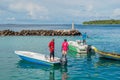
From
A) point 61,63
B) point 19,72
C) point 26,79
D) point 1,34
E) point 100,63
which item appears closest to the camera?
point 26,79

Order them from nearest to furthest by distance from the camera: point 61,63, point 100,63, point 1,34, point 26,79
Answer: point 26,79, point 61,63, point 100,63, point 1,34

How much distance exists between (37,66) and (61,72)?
3.73 m

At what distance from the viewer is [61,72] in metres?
22.6

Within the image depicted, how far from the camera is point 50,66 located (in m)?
24.9

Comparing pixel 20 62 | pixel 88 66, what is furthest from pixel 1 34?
pixel 88 66

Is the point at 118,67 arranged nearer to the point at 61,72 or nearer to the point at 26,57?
the point at 61,72

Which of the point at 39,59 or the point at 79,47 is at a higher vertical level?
the point at 79,47

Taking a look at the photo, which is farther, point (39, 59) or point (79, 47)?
point (79, 47)

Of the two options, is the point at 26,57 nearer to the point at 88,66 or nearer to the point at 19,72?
the point at 19,72

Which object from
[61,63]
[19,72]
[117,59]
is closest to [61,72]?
[61,63]

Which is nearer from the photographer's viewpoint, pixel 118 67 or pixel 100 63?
pixel 118 67

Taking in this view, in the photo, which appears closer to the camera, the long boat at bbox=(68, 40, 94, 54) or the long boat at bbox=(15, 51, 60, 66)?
the long boat at bbox=(15, 51, 60, 66)

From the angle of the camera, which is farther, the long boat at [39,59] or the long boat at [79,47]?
the long boat at [79,47]

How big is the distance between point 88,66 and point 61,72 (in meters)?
3.86
